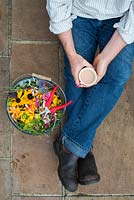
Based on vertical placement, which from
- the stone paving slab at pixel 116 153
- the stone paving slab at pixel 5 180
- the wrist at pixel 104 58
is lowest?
the stone paving slab at pixel 5 180

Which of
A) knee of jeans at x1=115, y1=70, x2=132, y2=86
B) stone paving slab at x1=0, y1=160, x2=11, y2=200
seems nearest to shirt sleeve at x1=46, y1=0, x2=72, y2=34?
knee of jeans at x1=115, y1=70, x2=132, y2=86

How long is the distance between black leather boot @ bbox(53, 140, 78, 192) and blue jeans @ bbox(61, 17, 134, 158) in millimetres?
44

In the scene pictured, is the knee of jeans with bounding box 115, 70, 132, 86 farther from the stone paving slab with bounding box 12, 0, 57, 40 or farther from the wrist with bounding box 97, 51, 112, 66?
the stone paving slab with bounding box 12, 0, 57, 40

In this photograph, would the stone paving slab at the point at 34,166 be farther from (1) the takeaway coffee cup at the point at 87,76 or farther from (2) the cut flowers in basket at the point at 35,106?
(1) the takeaway coffee cup at the point at 87,76

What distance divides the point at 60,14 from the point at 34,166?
0.81 metres

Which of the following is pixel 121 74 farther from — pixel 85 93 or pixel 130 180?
pixel 130 180

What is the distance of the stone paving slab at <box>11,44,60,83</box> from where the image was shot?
1.97m

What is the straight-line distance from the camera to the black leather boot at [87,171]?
182 cm

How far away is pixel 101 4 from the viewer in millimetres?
1565

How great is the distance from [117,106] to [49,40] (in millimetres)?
496

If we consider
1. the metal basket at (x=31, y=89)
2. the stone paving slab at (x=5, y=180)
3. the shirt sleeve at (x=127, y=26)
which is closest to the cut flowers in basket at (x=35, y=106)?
the metal basket at (x=31, y=89)

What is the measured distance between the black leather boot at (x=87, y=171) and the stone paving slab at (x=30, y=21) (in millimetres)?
656

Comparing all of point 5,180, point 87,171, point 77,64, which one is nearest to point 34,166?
point 5,180

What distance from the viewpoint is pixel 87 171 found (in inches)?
71.9
